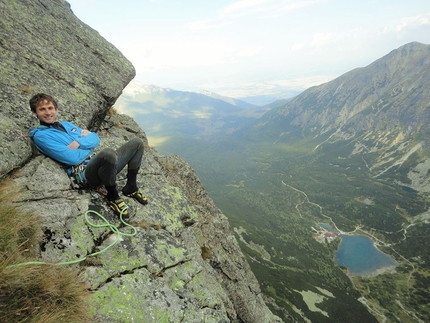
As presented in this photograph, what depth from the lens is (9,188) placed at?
8.06 meters

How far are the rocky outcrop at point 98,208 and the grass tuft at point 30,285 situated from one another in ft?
2.95

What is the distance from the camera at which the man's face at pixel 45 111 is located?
9070 millimetres

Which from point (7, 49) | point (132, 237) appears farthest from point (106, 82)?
point (132, 237)

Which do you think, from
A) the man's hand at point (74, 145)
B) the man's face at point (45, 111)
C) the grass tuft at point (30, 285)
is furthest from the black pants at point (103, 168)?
the grass tuft at point (30, 285)

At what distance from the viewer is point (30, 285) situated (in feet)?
17.1

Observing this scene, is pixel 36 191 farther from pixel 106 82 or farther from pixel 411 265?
pixel 411 265

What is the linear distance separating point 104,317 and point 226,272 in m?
11.5

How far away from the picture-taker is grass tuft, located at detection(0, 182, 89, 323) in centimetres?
477

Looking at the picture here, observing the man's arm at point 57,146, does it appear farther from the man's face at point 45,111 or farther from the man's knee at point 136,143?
the man's knee at point 136,143

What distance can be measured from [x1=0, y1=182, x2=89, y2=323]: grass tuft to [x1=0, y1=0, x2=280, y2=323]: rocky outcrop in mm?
899

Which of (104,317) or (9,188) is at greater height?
(9,188)

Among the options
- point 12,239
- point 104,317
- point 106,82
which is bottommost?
point 104,317

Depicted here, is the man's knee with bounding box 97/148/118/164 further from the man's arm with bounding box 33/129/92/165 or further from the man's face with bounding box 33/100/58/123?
the man's face with bounding box 33/100/58/123

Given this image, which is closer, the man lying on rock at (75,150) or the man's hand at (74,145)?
the man lying on rock at (75,150)
